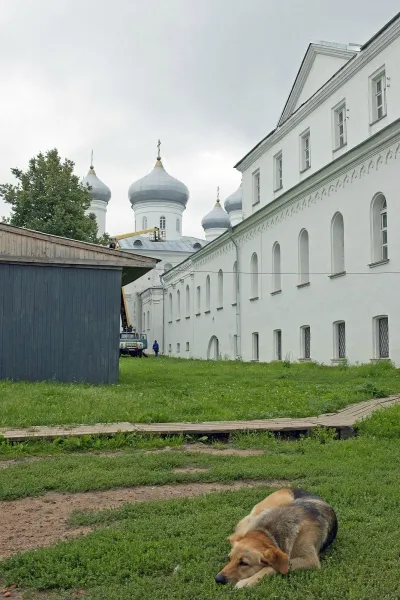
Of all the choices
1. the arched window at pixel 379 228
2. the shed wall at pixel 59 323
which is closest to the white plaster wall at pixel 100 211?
the arched window at pixel 379 228

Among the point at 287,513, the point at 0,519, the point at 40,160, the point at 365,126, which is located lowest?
the point at 0,519

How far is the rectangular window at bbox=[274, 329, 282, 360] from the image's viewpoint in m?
29.2

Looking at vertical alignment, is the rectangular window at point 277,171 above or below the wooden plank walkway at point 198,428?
above

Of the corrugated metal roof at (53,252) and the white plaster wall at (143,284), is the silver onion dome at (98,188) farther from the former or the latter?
the corrugated metal roof at (53,252)

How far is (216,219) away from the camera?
236 feet

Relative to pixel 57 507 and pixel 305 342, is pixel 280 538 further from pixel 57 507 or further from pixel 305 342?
pixel 305 342

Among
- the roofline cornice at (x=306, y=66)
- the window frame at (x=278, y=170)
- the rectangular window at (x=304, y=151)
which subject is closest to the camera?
the roofline cornice at (x=306, y=66)

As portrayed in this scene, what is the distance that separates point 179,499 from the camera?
6.12 metres

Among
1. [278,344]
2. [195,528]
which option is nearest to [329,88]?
[278,344]

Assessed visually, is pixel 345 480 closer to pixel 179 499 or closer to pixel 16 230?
pixel 179 499

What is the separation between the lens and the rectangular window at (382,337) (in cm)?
2108

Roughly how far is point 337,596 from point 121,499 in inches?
116

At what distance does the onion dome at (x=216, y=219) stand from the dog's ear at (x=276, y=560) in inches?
2658

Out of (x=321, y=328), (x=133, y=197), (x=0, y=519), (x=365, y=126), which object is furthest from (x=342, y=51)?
(x=133, y=197)
